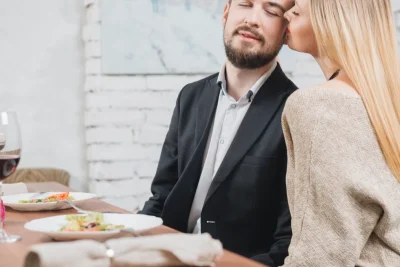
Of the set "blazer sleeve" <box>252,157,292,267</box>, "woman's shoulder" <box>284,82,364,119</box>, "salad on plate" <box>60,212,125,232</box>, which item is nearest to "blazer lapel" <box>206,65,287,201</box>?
"blazer sleeve" <box>252,157,292,267</box>

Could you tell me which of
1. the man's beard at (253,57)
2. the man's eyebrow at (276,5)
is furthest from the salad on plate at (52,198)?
the man's eyebrow at (276,5)

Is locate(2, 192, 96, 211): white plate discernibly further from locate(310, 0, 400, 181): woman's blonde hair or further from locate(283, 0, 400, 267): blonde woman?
locate(310, 0, 400, 181): woman's blonde hair

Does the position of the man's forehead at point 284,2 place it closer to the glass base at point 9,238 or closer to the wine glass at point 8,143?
the wine glass at point 8,143

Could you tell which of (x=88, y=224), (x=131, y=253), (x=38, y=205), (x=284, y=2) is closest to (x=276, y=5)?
(x=284, y=2)

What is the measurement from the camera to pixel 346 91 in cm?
130

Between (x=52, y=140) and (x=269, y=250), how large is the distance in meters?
1.56

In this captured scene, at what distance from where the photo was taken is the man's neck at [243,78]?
196 cm

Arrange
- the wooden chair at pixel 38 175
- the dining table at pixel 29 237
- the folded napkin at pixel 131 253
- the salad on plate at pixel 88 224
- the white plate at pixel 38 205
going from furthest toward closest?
the wooden chair at pixel 38 175, the white plate at pixel 38 205, the salad on plate at pixel 88 224, the dining table at pixel 29 237, the folded napkin at pixel 131 253

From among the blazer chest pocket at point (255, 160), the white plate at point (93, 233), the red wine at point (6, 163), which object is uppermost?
the red wine at point (6, 163)

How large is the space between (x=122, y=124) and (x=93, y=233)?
195cm

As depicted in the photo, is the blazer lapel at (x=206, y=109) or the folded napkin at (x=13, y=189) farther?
the blazer lapel at (x=206, y=109)

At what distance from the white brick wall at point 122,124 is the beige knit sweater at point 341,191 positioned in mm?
1762

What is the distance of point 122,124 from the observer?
117 inches

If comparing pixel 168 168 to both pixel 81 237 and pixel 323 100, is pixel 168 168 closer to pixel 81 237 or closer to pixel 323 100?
pixel 323 100
